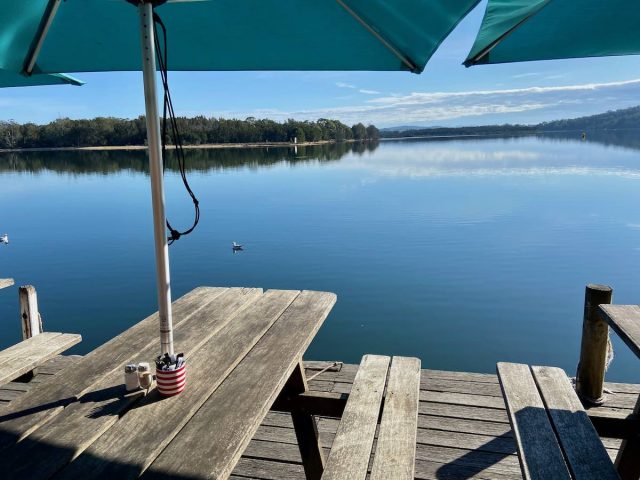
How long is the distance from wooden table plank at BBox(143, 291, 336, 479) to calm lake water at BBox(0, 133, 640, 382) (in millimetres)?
4859

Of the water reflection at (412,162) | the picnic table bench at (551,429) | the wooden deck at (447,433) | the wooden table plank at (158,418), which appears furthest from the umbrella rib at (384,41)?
the water reflection at (412,162)

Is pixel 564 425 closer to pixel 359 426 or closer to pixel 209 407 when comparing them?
pixel 359 426

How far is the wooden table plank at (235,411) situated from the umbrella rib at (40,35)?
1.52 meters

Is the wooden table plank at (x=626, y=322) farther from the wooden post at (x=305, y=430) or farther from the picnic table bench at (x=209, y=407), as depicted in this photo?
the wooden post at (x=305, y=430)

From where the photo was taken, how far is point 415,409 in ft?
6.57

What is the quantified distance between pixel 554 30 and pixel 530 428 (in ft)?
5.25

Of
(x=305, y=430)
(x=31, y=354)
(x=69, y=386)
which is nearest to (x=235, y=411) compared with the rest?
(x=69, y=386)

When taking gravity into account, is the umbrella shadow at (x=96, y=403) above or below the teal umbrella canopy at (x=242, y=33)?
below

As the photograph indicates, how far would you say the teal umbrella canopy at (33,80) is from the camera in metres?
2.54

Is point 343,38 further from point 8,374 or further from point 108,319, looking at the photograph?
point 108,319

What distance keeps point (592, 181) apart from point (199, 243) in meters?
23.2

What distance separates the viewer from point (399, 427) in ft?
6.12

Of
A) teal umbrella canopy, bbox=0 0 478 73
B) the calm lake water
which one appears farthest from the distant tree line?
teal umbrella canopy, bbox=0 0 478 73

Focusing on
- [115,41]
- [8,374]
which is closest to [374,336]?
[8,374]
